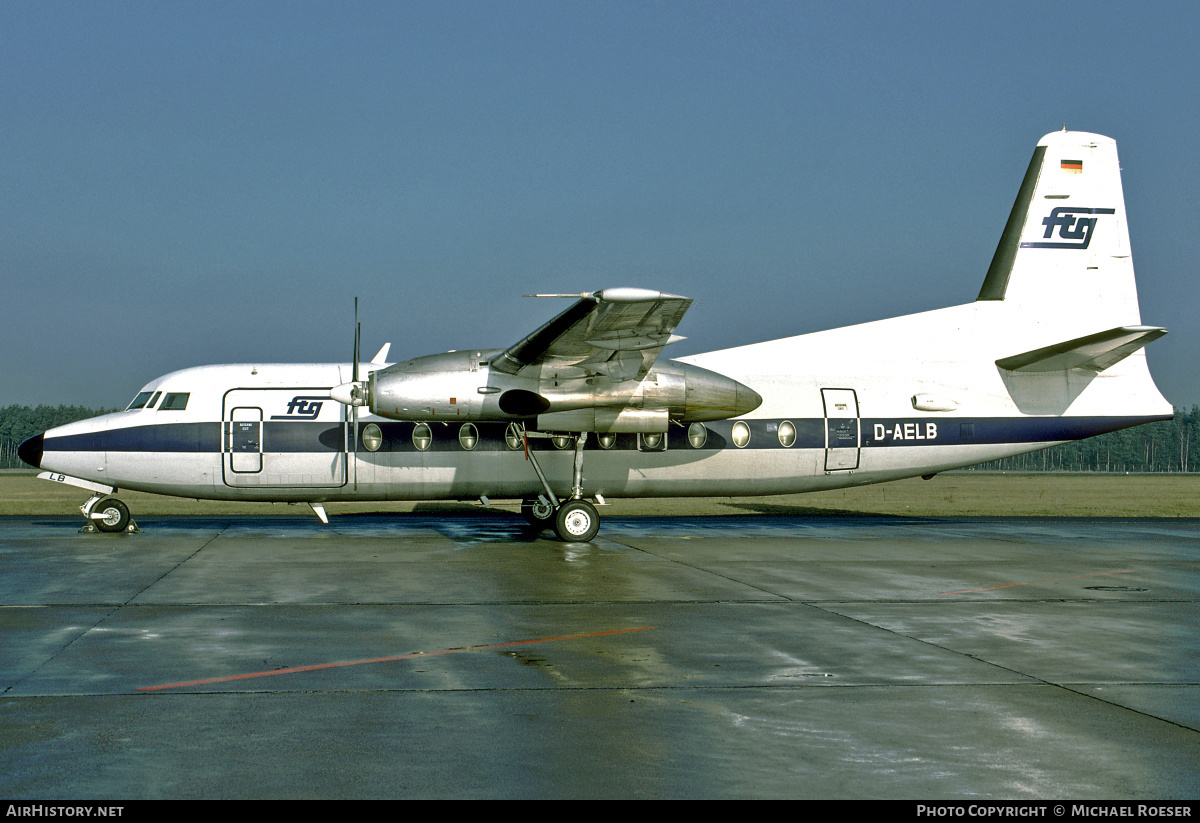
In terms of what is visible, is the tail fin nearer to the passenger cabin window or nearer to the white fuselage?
the white fuselage

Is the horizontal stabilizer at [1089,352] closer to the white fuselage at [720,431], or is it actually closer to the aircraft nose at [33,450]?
the white fuselage at [720,431]

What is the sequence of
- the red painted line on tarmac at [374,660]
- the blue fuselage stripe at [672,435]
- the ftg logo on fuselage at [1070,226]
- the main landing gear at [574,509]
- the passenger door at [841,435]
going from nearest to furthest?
the red painted line on tarmac at [374,660] → the main landing gear at [574,509] → the blue fuselage stripe at [672,435] → the passenger door at [841,435] → the ftg logo on fuselage at [1070,226]

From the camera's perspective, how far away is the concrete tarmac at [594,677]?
5.20m

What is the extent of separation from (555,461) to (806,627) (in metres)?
9.45

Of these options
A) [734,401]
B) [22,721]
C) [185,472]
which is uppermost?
[734,401]

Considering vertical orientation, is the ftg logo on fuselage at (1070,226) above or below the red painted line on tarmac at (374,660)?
above

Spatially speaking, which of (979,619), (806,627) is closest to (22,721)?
(806,627)

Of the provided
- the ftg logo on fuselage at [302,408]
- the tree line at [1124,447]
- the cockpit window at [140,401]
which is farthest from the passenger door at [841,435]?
the tree line at [1124,447]

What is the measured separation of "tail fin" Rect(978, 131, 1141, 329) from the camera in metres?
20.2

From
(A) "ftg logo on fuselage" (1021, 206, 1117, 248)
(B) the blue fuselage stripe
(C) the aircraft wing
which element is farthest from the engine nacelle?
(A) "ftg logo on fuselage" (1021, 206, 1117, 248)

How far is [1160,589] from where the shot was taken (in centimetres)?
1251

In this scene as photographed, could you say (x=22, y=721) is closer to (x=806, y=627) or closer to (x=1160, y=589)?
(x=806, y=627)

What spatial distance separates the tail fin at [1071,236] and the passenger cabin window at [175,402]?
1639cm

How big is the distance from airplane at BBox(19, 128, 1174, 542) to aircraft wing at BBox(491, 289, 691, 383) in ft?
0.20
